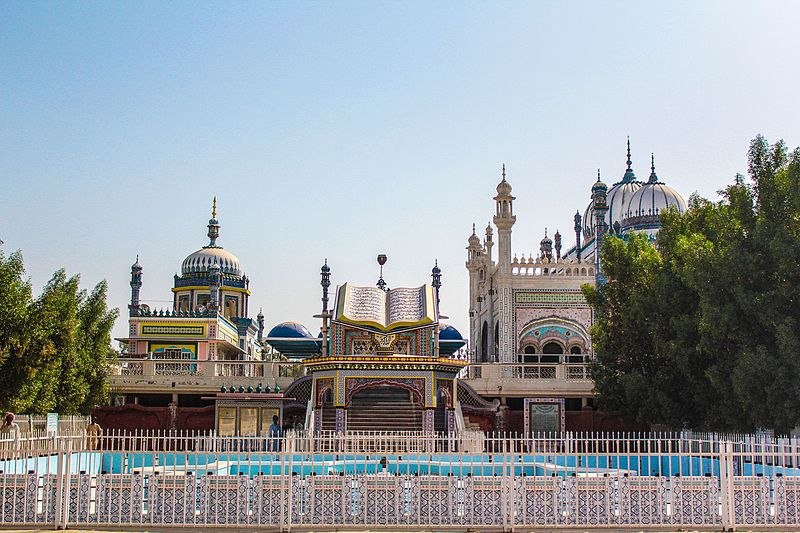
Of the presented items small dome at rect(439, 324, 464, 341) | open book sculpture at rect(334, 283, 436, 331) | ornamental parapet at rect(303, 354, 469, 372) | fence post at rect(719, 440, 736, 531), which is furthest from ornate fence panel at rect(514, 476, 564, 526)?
small dome at rect(439, 324, 464, 341)

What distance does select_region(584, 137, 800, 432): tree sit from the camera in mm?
17125

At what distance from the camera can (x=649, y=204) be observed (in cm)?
3866

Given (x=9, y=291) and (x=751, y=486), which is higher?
(x=9, y=291)

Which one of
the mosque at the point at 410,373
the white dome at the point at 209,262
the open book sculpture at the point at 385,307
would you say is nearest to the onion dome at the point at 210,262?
the white dome at the point at 209,262

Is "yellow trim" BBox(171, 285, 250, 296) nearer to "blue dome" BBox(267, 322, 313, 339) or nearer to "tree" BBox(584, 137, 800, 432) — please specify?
"blue dome" BBox(267, 322, 313, 339)

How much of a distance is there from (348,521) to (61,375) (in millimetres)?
12518

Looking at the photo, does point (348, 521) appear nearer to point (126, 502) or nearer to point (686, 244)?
point (126, 502)

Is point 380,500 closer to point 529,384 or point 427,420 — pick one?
point 427,420

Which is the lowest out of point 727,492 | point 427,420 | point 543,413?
point 727,492

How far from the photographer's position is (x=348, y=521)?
1188cm

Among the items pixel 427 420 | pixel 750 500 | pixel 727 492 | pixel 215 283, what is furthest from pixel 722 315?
pixel 215 283

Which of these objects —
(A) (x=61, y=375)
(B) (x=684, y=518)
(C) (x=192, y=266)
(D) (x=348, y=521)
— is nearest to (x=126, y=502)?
(D) (x=348, y=521)

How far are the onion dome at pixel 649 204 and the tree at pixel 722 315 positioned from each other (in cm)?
1513

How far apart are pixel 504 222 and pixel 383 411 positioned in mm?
9815
